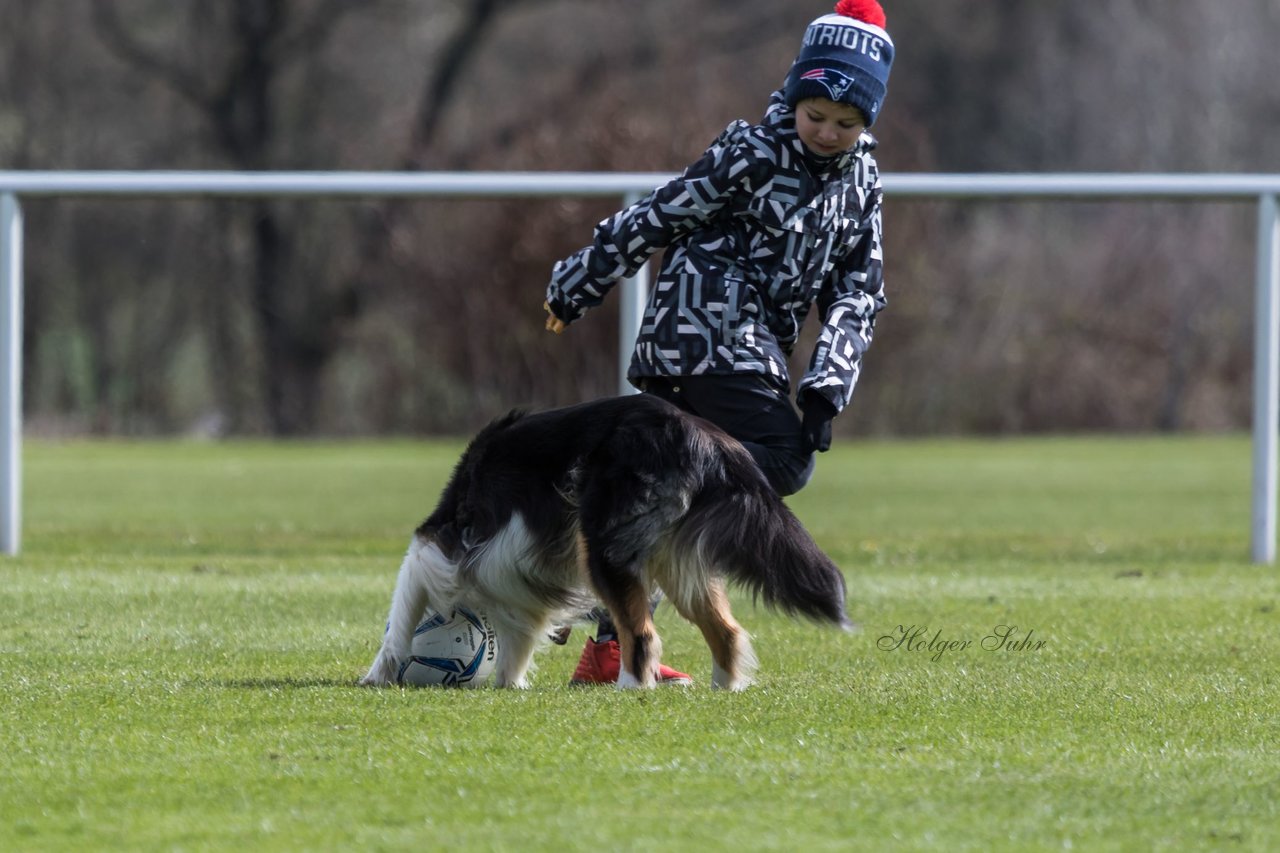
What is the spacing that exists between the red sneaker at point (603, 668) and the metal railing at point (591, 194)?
3.75 m

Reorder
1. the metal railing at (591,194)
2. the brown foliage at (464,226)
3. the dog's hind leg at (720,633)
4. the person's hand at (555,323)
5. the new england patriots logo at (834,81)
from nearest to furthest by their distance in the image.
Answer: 1. the dog's hind leg at (720,633)
2. the new england patriots logo at (834,81)
3. the person's hand at (555,323)
4. the metal railing at (591,194)
5. the brown foliage at (464,226)

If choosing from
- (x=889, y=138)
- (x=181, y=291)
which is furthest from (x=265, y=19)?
(x=889, y=138)

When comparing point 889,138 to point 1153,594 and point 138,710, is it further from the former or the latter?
point 138,710

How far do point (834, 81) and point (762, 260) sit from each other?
0.54m

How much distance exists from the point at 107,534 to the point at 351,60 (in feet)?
63.9

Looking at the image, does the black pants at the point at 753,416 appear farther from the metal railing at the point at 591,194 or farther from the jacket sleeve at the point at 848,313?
the metal railing at the point at 591,194

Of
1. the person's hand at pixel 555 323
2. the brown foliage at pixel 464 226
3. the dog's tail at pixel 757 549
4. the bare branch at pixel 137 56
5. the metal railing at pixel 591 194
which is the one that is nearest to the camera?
the dog's tail at pixel 757 549

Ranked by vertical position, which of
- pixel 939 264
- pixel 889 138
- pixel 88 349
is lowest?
pixel 88 349

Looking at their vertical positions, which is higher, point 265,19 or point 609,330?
point 265,19

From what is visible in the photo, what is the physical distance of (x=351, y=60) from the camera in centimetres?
2877

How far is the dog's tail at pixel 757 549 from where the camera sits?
4738 mm

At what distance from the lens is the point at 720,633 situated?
4977mm
